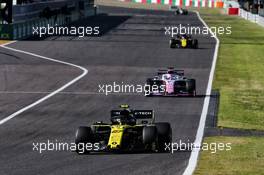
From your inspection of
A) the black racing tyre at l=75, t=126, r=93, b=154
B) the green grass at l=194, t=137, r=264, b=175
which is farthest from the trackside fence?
the black racing tyre at l=75, t=126, r=93, b=154

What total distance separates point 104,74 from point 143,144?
24321 millimetres

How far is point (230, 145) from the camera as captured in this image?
24.4 m

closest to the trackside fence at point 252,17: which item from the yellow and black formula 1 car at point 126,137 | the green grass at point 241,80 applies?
the green grass at point 241,80

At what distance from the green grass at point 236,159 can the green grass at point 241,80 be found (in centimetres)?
356

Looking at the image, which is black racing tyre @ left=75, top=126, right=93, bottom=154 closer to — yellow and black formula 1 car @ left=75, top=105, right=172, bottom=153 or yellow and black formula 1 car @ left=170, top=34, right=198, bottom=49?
yellow and black formula 1 car @ left=75, top=105, right=172, bottom=153

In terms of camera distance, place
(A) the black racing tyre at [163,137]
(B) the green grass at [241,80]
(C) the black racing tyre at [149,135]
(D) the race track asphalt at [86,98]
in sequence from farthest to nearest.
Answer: (B) the green grass at [241,80]
(A) the black racing tyre at [163,137]
(C) the black racing tyre at [149,135]
(D) the race track asphalt at [86,98]

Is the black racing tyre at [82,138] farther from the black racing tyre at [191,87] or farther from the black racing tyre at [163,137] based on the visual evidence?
the black racing tyre at [191,87]

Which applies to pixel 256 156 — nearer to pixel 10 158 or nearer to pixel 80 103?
pixel 10 158

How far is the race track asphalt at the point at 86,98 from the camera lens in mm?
20969

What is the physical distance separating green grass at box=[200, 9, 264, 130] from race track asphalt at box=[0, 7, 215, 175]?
3.32 feet

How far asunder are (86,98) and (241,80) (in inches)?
462

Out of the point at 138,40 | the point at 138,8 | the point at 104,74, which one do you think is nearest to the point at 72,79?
the point at 104,74

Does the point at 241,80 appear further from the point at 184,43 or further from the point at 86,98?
the point at 184,43

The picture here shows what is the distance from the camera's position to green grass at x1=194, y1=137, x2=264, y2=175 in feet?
66.5
